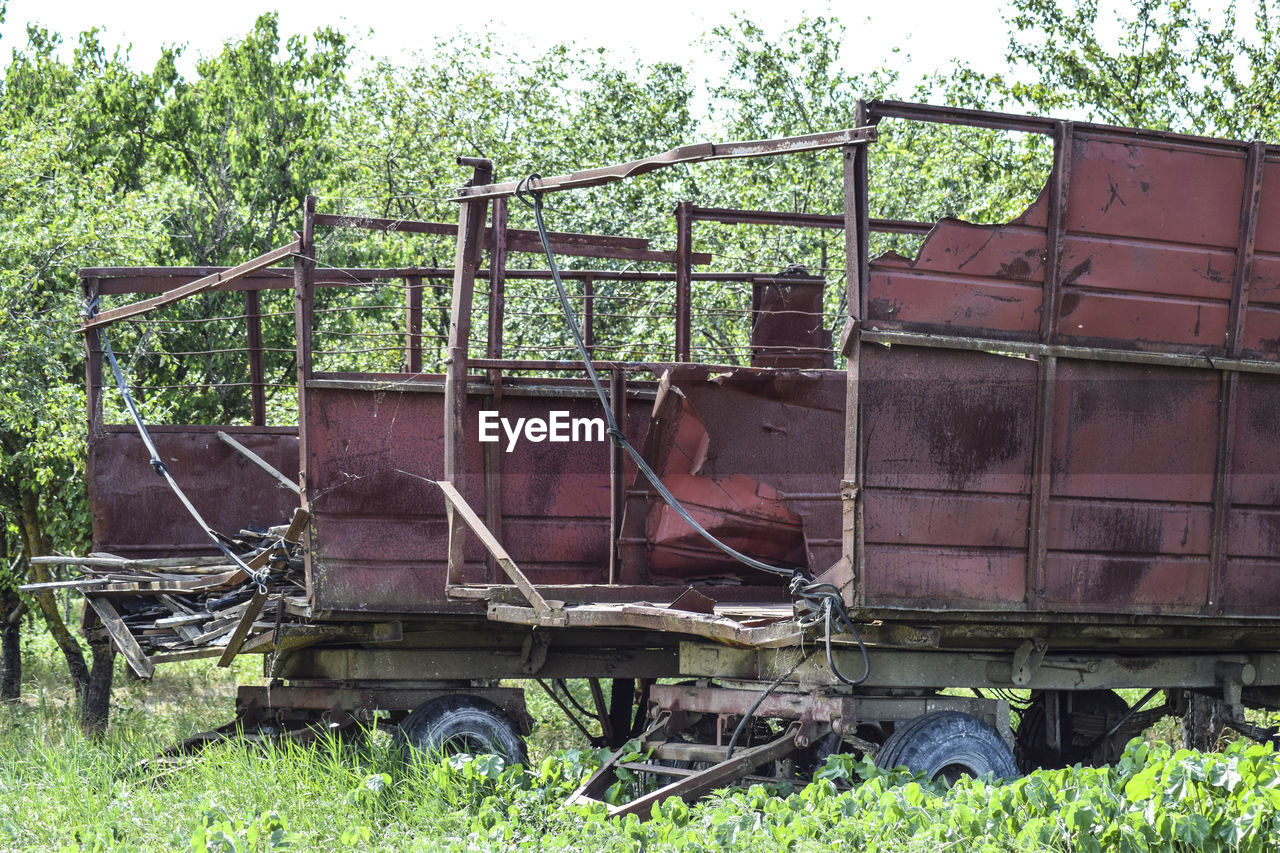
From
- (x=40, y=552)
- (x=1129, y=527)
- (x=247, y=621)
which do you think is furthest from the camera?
(x=40, y=552)

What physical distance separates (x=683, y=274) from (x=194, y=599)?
4213mm

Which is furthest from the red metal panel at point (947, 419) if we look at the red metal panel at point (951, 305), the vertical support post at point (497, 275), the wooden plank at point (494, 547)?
the vertical support post at point (497, 275)

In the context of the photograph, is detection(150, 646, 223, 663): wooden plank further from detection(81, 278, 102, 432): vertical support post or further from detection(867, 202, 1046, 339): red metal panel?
detection(867, 202, 1046, 339): red metal panel

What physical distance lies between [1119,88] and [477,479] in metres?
11.6

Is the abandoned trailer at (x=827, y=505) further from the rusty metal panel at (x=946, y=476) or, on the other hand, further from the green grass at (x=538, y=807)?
the green grass at (x=538, y=807)

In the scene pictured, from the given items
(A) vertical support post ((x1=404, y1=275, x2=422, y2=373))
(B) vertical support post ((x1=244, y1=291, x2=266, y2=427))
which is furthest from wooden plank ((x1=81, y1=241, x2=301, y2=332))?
(A) vertical support post ((x1=404, y1=275, x2=422, y2=373))

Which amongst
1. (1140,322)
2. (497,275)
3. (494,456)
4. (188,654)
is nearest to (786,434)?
(494,456)

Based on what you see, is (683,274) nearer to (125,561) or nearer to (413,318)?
(413,318)

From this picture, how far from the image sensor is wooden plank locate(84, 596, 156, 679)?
8414 mm

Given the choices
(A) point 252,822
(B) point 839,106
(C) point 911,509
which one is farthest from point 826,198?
(A) point 252,822

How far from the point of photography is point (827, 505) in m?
8.09

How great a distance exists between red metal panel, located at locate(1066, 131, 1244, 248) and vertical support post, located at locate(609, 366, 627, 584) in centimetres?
263

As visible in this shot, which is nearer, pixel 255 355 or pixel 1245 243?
pixel 1245 243

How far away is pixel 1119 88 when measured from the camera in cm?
1634
